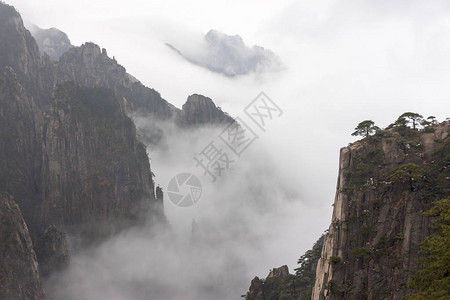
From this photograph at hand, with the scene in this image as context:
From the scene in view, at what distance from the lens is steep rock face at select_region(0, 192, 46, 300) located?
99.5 meters

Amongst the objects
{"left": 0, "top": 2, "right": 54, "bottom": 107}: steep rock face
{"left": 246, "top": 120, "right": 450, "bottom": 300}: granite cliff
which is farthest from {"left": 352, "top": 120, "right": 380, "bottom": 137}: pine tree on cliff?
{"left": 0, "top": 2, "right": 54, "bottom": 107}: steep rock face

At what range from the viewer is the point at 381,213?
176 ft

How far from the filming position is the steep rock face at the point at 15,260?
326ft

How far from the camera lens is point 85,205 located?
152m

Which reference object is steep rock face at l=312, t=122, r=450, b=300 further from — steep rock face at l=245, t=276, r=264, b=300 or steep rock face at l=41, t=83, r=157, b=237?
steep rock face at l=41, t=83, r=157, b=237

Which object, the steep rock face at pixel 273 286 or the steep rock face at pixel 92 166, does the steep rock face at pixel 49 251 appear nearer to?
the steep rock face at pixel 92 166

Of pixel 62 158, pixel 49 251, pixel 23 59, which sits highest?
pixel 23 59

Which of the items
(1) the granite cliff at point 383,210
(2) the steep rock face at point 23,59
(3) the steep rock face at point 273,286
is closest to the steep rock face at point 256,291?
(3) the steep rock face at point 273,286

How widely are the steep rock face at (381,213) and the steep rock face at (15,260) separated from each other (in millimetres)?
84892

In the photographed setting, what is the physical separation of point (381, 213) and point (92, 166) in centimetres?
13197

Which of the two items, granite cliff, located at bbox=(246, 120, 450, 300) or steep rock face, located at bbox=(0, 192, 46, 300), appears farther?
steep rock face, located at bbox=(0, 192, 46, 300)

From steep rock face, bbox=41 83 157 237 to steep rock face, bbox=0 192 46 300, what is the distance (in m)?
38.9

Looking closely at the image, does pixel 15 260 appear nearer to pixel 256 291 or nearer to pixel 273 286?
pixel 256 291

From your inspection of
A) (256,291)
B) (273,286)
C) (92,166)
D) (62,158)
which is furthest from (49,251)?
(273,286)
